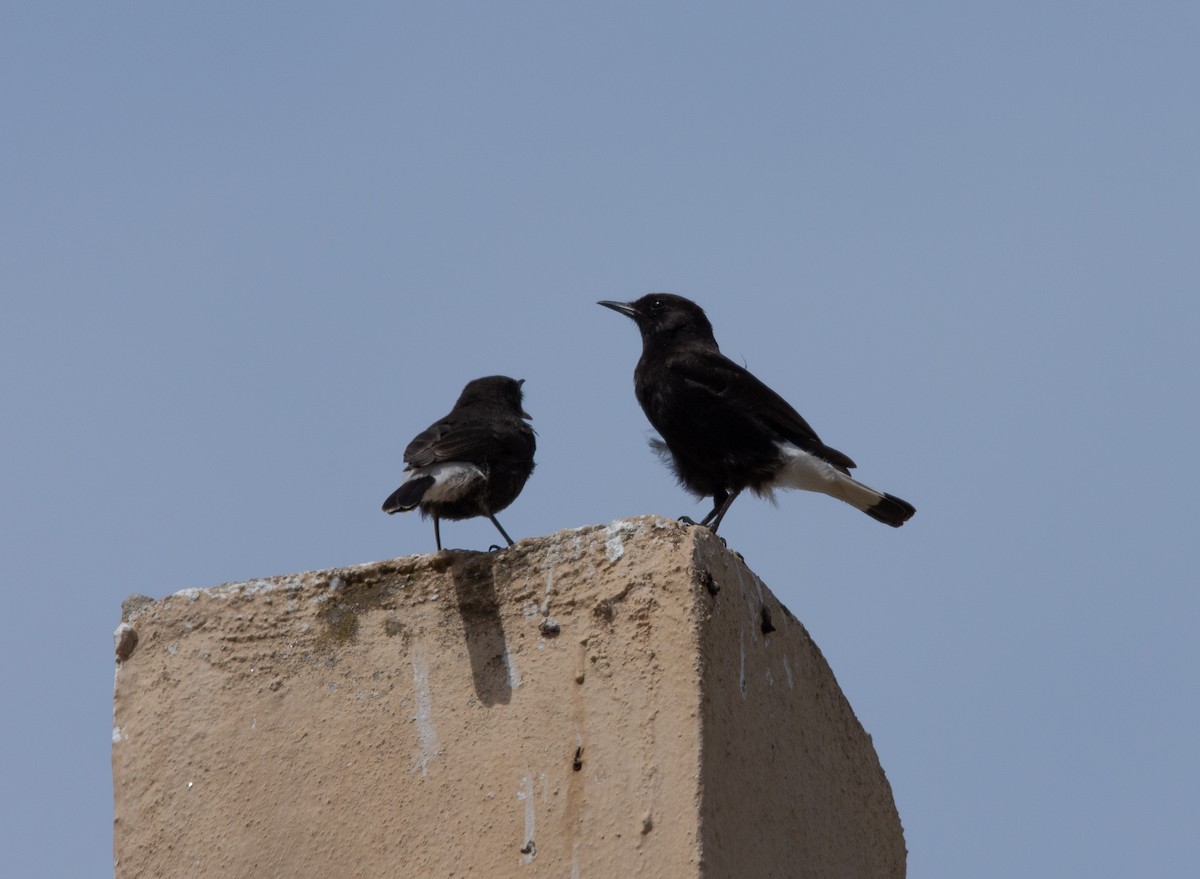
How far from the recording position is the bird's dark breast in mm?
6820

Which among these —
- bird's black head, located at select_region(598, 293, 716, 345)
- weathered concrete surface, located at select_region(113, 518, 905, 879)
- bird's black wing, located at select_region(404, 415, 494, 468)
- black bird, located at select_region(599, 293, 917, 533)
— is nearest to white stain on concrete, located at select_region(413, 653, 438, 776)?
weathered concrete surface, located at select_region(113, 518, 905, 879)

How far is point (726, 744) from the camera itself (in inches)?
146

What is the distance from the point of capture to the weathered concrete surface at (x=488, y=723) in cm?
364

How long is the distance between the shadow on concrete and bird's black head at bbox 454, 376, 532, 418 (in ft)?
10.8

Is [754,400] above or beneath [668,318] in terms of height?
beneath

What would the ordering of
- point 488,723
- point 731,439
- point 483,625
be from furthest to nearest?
point 731,439, point 483,625, point 488,723

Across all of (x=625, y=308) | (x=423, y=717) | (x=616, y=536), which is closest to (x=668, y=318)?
(x=625, y=308)

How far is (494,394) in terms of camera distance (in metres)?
7.54

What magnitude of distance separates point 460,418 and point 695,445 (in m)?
1.07

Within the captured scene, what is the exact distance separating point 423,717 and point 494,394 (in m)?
3.71

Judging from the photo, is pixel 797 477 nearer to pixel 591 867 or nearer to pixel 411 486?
pixel 411 486

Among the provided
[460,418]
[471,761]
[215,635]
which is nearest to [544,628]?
[471,761]

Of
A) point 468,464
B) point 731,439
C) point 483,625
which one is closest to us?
point 483,625

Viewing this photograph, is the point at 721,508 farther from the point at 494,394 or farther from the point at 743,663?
the point at 743,663
